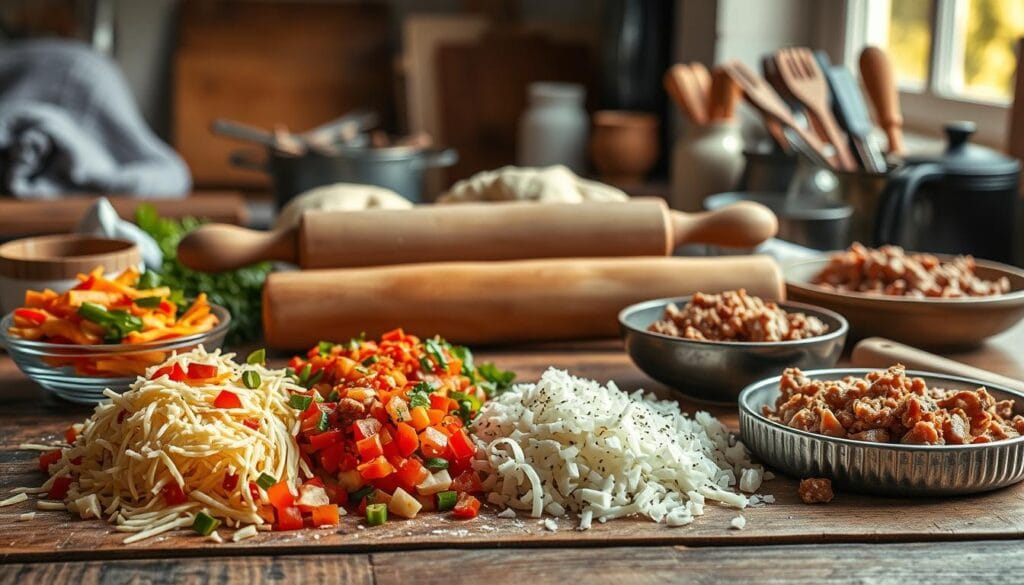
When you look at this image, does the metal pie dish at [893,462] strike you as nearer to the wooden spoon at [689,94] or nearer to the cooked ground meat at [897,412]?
the cooked ground meat at [897,412]

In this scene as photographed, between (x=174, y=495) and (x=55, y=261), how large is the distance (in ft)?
1.90

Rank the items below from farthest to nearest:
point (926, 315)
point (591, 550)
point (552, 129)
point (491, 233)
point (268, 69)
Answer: point (268, 69) < point (552, 129) < point (491, 233) < point (926, 315) < point (591, 550)

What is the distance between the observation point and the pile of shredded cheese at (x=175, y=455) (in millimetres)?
1118

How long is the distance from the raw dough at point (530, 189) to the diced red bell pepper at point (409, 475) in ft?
2.77

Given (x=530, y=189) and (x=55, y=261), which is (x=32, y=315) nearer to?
(x=55, y=261)

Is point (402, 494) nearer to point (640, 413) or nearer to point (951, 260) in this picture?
point (640, 413)

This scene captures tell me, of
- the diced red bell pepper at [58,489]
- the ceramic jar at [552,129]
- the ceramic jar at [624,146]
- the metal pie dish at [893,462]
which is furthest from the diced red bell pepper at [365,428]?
the ceramic jar at [552,129]

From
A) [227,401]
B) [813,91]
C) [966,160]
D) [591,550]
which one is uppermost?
[813,91]

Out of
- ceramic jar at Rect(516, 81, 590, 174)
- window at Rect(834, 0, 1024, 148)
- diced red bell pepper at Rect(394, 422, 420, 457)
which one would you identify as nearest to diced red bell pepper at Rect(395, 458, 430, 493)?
diced red bell pepper at Rect(394, 422, 420, 457)

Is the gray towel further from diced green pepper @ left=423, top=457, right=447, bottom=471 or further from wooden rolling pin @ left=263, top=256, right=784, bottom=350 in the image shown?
diced green pepper @ left=423, top=457, right=447, bottom=471

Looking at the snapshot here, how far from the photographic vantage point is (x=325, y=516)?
1.12 meters

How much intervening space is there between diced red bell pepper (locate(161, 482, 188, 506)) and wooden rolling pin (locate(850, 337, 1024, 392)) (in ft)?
2.95

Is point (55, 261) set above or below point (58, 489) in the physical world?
above

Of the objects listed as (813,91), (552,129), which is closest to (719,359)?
(813,91)
